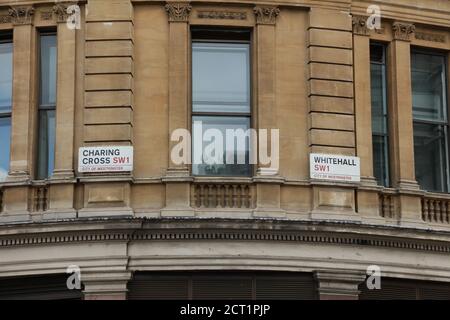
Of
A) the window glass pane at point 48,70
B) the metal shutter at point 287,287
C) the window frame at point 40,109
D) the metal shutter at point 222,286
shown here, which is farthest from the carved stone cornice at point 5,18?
the metal shutter at point 287,287

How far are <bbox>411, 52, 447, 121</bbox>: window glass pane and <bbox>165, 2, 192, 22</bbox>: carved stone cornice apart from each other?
536cm

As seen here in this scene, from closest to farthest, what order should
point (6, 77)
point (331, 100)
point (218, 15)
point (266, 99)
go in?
point (266, 99) < point (331, 100) < point (218, 15) < point (6, 77)

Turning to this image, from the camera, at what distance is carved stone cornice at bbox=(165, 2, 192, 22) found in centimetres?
2755

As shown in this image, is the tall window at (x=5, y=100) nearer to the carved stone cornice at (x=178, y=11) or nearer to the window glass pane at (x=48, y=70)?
the window glass pane at (x=48, y=70)

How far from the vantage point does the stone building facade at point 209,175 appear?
26.3 metres

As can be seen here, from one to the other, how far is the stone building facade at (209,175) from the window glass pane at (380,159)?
0.04 metres

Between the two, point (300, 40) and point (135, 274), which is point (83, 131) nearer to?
point (135, 274)

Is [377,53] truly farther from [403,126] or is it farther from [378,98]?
[403,126]

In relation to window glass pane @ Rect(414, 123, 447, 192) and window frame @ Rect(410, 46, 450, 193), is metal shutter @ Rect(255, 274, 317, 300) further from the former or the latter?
window frame @ Rect(410, 46, 450, 193)

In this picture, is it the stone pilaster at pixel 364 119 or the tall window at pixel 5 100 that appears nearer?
the stone pilaster at pixel 364 119

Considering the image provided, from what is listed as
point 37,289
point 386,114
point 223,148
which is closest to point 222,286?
point 223,148

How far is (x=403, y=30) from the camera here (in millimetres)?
28875

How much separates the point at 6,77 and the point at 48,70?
0.97 metres

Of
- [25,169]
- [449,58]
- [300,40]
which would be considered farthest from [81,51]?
[449,58]
